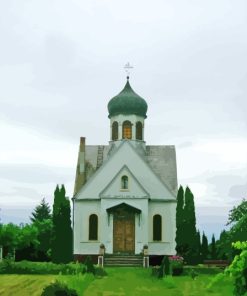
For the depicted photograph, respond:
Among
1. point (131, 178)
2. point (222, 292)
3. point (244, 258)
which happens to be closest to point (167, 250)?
point (131, 178)

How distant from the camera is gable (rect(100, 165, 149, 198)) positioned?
46.5 metres

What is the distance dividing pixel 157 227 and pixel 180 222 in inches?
66.1

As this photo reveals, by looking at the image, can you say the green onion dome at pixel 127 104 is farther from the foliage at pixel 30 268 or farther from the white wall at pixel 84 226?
the foliage at pixel 30 268

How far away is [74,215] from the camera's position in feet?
156

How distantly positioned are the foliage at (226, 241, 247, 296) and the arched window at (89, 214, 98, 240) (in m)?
37.1

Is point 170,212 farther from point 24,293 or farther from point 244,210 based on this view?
point 24,293

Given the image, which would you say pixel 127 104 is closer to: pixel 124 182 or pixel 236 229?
pixel 124 182

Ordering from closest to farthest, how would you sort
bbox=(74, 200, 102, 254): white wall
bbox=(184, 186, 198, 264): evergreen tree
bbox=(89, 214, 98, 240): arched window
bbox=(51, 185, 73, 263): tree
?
bbox=(51, 185, 73, 263): tree
bbox=(184, 186, 198, 264): evergreen tree
bbox=(74, 200, 102, 254): white wall
bbox=(89, 214, 98, 240): arched window

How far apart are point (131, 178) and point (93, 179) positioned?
2891 millimetres

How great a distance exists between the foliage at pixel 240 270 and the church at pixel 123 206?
35.4 m

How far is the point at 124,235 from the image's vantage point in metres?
46.5

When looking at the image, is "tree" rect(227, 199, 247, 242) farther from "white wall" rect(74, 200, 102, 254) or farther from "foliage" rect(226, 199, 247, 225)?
"white wall" rect(74, 200, 102, 254)

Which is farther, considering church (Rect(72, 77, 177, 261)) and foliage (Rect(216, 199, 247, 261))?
church (Rect(72, 77, 177, 261))

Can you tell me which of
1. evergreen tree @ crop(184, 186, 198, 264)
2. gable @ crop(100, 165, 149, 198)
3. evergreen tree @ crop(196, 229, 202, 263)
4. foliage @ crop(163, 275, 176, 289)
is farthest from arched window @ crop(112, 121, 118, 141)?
foliage @ crop(163, 275, 176, 289)
